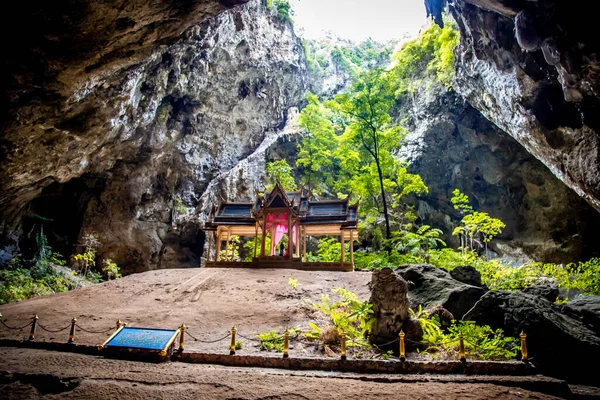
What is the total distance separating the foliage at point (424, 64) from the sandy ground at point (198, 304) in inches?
720

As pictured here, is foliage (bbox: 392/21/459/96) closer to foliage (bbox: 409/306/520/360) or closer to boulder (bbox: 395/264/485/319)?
boulder (bbox: 395/264/485/319)

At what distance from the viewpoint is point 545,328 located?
6.73 metres

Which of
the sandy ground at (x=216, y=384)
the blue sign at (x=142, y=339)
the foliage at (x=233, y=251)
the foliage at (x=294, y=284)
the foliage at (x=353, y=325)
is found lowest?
the sandy ground at (x=216, y=384)

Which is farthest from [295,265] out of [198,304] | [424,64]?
[424,64]

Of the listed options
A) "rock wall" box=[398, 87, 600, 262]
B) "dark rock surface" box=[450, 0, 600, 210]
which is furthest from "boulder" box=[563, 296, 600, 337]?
"rock wall" box=[398, 87, 600, 262]

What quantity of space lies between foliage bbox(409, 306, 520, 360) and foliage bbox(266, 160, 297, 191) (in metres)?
20.1

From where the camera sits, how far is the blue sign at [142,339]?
700 centimetres

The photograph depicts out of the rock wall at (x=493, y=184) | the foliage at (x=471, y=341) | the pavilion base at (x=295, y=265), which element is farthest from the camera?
the rock wall at (x=493, y=184)

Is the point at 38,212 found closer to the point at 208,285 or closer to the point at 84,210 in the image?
the point at 84,210

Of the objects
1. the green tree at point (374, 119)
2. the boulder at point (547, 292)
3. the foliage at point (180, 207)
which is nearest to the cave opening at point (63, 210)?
the foliage at point (180, 207)

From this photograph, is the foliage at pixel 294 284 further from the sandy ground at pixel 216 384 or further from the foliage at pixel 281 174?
the foliage at pixel 281 174

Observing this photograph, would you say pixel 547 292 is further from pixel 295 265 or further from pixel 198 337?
pixel 295 265

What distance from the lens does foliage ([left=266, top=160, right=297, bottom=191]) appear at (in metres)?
27.2

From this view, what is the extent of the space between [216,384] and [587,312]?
876 cm
